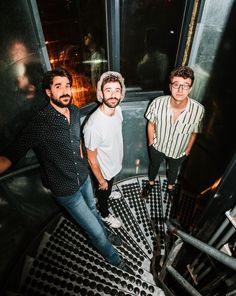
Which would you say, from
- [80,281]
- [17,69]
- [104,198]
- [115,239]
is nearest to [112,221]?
[115,239]

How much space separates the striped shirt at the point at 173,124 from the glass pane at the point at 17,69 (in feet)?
6.44

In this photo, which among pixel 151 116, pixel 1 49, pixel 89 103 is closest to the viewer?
pixel 1 49

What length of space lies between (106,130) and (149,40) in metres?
2.27

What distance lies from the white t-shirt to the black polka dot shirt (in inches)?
7.5

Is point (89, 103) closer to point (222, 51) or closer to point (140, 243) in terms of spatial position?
point (222, 51)

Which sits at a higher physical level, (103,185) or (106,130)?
(106,130)

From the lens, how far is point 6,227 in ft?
10.5

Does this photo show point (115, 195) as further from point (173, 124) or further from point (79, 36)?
point (79, 36)

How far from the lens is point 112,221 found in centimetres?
410

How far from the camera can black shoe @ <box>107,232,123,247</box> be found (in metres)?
3.76

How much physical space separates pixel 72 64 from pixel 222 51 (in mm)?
2921

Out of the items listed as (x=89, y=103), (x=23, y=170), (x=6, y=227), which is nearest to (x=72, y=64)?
(x=89, y=103)

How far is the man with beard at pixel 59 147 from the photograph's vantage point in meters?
2.32

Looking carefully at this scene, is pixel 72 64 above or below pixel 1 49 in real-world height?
below
